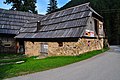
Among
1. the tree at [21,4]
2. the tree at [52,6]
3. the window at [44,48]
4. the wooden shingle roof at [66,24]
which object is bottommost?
the window at [44,48]

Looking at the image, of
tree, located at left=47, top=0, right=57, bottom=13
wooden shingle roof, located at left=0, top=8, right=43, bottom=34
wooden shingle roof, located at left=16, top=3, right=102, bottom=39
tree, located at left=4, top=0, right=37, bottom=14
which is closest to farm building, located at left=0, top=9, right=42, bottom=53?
wooden shingle roof, located at left=0, top=8, right=43, bottom=34

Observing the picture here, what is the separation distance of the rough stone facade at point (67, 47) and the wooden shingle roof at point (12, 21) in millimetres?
4635

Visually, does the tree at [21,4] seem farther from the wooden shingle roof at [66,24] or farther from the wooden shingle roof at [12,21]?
the wooden shingle roof at [66,24]

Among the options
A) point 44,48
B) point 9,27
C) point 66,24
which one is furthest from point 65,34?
point 9,27

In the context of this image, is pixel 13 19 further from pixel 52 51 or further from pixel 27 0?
pixel 27 0

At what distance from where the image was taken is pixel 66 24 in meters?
22.0

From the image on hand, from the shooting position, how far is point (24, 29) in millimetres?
29438

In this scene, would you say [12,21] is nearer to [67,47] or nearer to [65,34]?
[65,34]

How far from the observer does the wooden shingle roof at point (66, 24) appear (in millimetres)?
19797

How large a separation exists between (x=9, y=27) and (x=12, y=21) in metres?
2.17

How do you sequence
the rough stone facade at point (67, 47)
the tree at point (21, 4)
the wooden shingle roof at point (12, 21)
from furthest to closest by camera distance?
the tree at point (21, 4), the wooden shingle roof at point (12, 21), the rough stone facade at point (67, 47)

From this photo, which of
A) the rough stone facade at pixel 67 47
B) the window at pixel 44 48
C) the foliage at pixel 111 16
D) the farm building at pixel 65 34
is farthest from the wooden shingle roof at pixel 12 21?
the foliage at pixel 111 16

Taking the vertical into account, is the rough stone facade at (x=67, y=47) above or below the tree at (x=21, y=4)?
below

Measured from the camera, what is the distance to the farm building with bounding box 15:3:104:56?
19.5 metres
